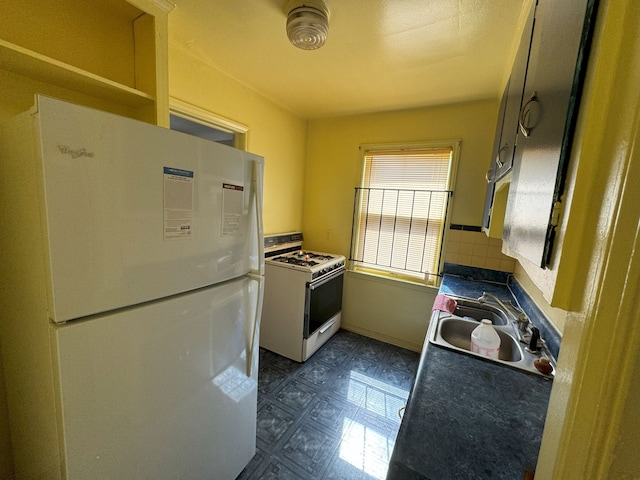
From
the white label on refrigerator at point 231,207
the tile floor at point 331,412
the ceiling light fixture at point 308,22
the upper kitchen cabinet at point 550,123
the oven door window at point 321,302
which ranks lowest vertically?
the tile floor at point 331,412

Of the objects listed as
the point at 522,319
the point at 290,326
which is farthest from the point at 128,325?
the point at 522,319

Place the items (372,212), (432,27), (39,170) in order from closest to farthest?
(39,170), (432,27), (372,212)

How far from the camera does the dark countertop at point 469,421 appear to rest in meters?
0.60

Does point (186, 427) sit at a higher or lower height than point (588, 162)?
lower

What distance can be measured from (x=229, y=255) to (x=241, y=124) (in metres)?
1.49

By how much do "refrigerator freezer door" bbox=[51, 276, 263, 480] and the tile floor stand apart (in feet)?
1.10

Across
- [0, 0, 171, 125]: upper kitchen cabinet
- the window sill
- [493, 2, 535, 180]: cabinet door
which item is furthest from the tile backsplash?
[0, 0, 171, 125]: upper kitchen cabinet

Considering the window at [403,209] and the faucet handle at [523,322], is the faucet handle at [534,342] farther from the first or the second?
the window at [403,209]

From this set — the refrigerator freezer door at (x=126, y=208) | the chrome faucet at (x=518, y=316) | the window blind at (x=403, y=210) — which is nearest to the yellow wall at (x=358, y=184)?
the window blind at (x=403, y=210)

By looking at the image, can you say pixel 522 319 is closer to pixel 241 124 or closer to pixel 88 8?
pixel 241 124

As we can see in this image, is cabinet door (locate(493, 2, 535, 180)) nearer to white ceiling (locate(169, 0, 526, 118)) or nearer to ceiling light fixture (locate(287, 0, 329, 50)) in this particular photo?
white ceiling (locate(169, 0, 526, 118))

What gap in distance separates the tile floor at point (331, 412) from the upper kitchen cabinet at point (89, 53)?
1.90 metres

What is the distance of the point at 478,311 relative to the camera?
1678 millimetres

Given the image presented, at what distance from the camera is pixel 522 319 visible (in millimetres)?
1379
